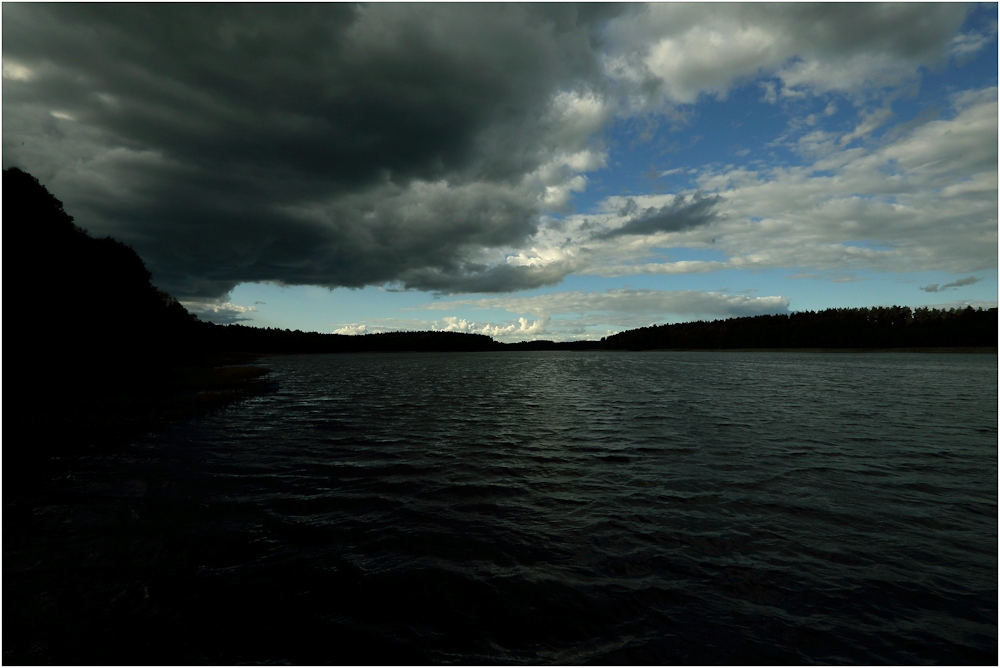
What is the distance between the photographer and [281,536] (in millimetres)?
12812

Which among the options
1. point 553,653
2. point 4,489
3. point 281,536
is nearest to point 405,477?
point 281,536

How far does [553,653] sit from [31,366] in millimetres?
47695

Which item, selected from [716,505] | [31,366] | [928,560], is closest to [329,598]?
[716,505]

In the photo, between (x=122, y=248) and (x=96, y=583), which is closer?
(x=96, y=583)

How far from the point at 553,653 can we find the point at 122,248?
88.0m

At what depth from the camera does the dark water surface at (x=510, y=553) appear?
8297 millimetres

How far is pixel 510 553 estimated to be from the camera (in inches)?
462

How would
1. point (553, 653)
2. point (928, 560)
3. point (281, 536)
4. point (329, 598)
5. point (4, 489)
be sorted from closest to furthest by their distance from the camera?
point (553, 653) < point (329, 598) < point (928, 560) < point (281, 536) < point (4, 489)

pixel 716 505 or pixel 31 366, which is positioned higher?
pixel 31 366

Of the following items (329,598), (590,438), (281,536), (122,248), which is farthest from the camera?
(122,248)

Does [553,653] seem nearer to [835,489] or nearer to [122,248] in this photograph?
[835,489]

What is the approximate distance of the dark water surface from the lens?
8.30 metres

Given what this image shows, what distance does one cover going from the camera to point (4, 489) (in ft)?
53.4

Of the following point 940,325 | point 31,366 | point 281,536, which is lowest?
point 281,536
